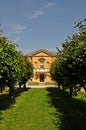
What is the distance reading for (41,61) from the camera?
110m

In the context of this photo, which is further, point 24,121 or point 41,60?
point 41,60

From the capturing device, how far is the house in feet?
358

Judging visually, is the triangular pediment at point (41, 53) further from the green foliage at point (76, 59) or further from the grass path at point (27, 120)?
the grass path at point (27, 120)

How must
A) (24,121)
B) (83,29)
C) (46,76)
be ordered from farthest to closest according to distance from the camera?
(46,76) → (24,121) → (83,29)

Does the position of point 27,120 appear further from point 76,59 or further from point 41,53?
point 41,53

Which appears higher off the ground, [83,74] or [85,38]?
[85,38]

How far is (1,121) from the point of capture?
902 inches

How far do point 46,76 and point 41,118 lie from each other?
84369 millimetres

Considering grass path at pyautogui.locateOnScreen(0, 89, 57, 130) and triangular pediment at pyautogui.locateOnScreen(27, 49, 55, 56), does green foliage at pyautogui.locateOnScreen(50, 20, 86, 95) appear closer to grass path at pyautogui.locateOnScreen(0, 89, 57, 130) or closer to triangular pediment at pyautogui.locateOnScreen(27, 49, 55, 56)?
grass path at pyautogui.locateOnScreen(0, 89, 57, 130)

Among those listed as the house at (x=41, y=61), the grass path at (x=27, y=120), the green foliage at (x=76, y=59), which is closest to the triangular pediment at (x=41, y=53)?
the house at (x=41, y=61)

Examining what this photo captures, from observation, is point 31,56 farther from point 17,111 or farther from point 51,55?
point 17,111

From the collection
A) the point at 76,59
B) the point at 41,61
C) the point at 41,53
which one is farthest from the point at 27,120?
the point at 41,61

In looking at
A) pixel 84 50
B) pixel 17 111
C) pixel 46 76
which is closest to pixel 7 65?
pixel 17 111

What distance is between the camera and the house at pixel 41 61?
358ft
